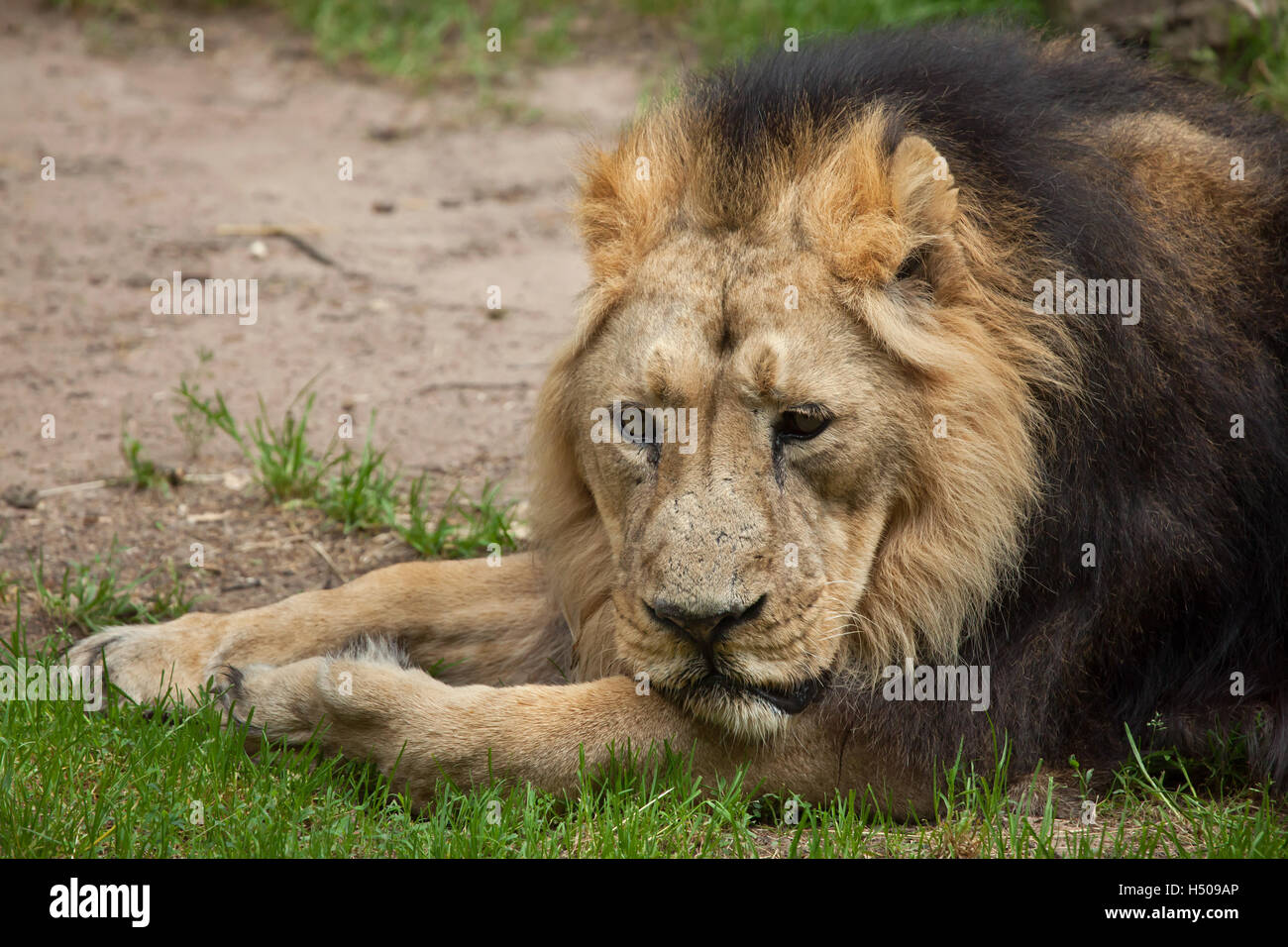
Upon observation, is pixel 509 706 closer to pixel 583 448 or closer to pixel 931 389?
pixel 583 448

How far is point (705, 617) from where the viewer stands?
335 cm

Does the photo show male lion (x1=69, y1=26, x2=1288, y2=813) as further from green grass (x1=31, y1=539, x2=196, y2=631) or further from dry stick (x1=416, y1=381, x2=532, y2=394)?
dry stick (x1=416, y1=381, x2=532, y2=394)

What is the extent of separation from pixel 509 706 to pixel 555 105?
7.06 meters

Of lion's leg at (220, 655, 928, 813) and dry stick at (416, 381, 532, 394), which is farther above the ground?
dry stick at (416, 381, 532, 394)

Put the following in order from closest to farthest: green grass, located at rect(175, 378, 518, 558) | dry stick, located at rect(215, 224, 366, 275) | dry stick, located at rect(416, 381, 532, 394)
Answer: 1. green grass, located at rect(175, 378, 518, 558)
2. dry stick, located at rect(416, 381, 532, 394)
3. dry stick, located at rect(215, 224, 366, 275)

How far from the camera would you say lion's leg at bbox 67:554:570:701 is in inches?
172

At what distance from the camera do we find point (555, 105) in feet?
33.3

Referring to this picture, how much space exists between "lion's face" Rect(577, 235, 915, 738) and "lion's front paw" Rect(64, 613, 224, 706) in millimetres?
1455

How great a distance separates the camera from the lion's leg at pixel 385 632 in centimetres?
437

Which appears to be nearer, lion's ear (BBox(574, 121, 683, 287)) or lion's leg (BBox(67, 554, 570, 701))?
lion's ear (BBox(574, 121, 683, 287))

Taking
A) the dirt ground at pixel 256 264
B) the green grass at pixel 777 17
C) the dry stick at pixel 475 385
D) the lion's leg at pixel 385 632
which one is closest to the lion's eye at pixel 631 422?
the dirt ground at pixel 256 264

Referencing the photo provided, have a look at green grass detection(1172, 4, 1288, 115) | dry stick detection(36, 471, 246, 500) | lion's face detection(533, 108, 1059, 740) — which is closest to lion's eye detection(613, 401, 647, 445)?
lion's face detection(533, 108, 1059, 740)

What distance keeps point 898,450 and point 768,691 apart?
2.17 ft
